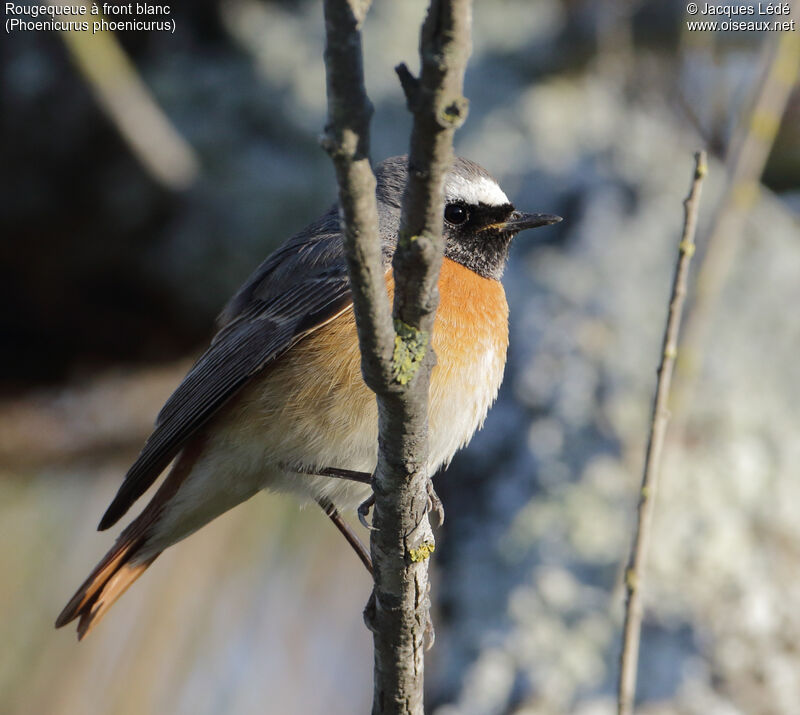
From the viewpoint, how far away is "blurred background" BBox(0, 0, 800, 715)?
441 cm

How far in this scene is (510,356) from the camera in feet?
17.6

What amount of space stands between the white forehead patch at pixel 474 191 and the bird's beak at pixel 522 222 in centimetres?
8

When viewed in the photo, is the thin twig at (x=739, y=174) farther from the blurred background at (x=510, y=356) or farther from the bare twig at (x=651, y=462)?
the bare twig at (x=651, y=462)

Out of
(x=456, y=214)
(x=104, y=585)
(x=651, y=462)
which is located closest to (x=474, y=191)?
(x=456, y=214)

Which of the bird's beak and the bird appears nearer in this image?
the bird

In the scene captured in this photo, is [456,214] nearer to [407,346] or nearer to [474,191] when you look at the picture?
[474,191]

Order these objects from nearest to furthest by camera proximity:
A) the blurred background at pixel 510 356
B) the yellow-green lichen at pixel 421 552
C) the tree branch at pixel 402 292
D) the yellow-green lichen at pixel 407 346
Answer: the tree branch at pixel 402 292
the yellow-green lichen at pixel 407 346
the yellow-green lichen at pixel 421 552
the blurred background at pixel 510 356

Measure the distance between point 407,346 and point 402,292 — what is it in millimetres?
120

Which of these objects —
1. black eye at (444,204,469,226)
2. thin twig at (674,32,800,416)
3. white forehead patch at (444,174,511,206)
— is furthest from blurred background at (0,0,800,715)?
black eye at (444,204,469,226)

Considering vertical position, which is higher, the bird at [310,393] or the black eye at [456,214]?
the black eye at [456,214]

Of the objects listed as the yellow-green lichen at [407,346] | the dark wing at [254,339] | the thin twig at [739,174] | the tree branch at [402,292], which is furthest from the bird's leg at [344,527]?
the yellow-green lichen at [407,346]

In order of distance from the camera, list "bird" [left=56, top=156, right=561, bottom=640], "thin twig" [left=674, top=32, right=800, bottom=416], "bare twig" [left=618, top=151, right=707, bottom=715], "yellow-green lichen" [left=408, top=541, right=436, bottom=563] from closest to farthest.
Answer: "yellow-green lichen" [left=408, top=541, right=436, bottom=563]
"bare twig" [left=618, top=151, right=707, bottom=715]
"bird" [left=56, top=156, right=561, bottom=640]
"thin twig" [left=674, top=32, right=800, bottom=416]

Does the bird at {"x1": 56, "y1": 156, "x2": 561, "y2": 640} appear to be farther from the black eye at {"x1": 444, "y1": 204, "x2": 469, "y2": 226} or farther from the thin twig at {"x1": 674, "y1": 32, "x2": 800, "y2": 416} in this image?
the thin twig at {"x1": 674, "y1": 32, "x2": 800, "y2": 416}

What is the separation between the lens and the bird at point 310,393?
343 centimetres
